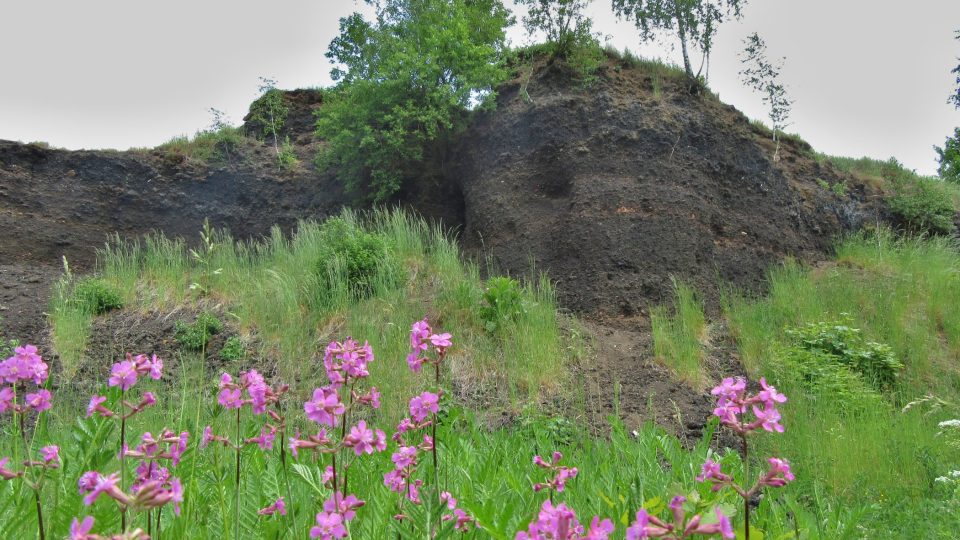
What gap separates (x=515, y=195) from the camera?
807 cm

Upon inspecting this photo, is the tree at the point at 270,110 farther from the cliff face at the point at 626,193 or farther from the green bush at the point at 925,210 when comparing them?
the green bush at the point at 925,210

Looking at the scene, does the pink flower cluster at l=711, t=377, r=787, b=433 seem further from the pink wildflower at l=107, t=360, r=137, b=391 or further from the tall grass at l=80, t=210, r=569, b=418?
the tall grass at l=80, t=210, r=569, b=418

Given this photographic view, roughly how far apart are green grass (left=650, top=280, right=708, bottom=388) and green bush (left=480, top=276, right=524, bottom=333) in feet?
4.78

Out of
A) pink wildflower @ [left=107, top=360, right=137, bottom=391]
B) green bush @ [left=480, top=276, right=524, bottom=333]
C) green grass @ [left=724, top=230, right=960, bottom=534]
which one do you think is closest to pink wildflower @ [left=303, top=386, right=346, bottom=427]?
pink wildflower @ [left=107, top=360, right=137, bottom=391]

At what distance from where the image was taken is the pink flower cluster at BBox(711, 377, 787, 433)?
100cm

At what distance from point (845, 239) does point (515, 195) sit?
5.76 m

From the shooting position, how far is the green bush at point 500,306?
5.79 metres

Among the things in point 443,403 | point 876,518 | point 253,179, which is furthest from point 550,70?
point 876,518

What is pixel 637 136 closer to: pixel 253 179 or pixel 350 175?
pixel 350 175

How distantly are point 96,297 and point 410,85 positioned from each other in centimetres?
503

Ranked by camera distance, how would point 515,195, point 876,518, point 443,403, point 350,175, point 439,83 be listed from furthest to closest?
point 350,175, point 439,83, point 515,195, point 443,403, point 876,518

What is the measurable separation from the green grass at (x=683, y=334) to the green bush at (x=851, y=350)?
3.04ft

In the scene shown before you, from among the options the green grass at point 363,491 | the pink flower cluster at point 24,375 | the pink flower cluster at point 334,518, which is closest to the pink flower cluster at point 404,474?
the green grass at point 363,491

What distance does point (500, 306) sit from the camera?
581 centimetres
